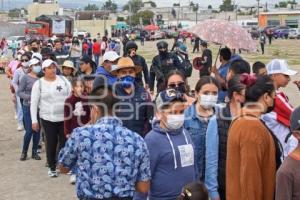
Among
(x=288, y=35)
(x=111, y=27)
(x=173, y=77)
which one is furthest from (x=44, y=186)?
(x=111, y=27)

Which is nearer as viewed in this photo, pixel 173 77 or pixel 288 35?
pixel 173 77

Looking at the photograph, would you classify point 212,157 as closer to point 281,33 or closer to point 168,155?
point 168,155

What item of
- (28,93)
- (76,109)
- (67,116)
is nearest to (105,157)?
(76,109)

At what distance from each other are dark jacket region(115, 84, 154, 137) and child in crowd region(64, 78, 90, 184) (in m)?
1.27

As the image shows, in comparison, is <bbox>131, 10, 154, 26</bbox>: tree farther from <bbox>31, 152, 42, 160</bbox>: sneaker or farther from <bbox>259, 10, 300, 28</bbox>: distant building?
<bbox>31, 152, 42, 160</bbox>: sneaker

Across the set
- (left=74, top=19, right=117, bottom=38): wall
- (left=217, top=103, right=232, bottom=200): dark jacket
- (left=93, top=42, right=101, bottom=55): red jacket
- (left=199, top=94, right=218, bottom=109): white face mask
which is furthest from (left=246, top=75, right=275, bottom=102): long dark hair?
(left=74, top=19, right=117, bottom=38): wall

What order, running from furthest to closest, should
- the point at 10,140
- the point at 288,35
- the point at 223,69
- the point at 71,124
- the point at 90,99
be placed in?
1. the point at 288,35
2. the point at 10,140
3. the point at 223,69
4. the point at 71,124
5. the point at 90,99

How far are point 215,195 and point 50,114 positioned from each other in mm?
4078

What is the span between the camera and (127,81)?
629 centimetres

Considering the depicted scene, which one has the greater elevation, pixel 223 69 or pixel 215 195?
pixel 223 69

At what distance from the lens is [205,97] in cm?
513

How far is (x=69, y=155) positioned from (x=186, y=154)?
954 mm

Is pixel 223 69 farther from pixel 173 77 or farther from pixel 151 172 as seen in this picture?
pixel 151 172

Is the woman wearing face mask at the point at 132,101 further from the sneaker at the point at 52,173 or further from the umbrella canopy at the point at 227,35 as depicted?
the umbrella canopy at the point at 227,35
